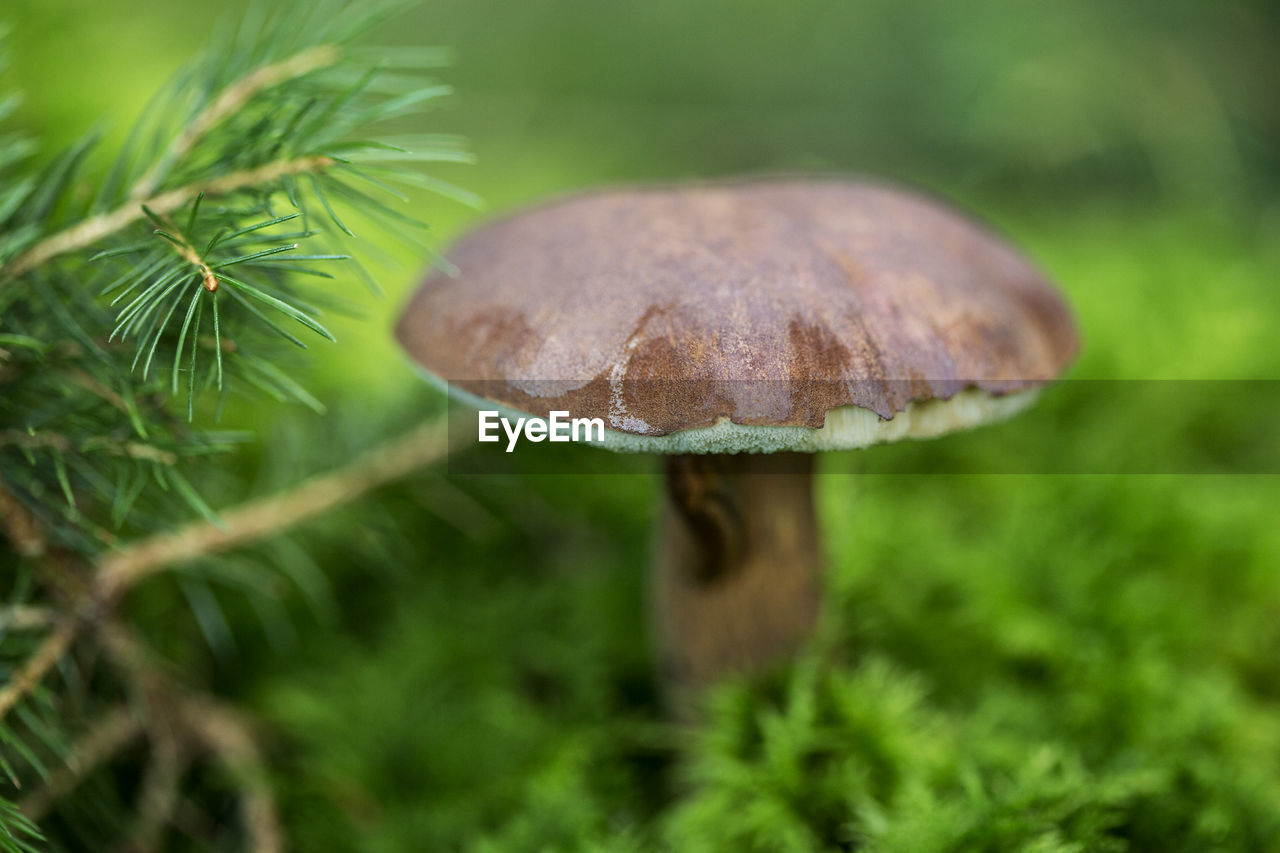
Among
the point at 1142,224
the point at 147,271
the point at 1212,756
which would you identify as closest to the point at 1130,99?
the point at 1142,224

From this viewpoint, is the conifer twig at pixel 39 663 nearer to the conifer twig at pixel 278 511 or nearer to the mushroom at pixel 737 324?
the conifer twig at pixel 278 511

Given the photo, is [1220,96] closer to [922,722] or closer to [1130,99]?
[1130,99]

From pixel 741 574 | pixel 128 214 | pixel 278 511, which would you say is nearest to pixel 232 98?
pixel 128 214

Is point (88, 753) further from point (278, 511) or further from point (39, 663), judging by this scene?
point (278, 511)

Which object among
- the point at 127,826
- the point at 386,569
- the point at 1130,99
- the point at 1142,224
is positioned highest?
the point at 1130,99

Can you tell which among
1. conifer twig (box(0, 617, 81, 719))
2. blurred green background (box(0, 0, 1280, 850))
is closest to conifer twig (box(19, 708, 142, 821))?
conifer twig (box(0, 617, 81, 719))

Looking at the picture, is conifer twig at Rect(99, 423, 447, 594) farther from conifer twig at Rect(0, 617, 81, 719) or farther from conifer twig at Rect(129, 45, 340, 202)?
conifer twig at Rect(129, 45, 340, 202)
